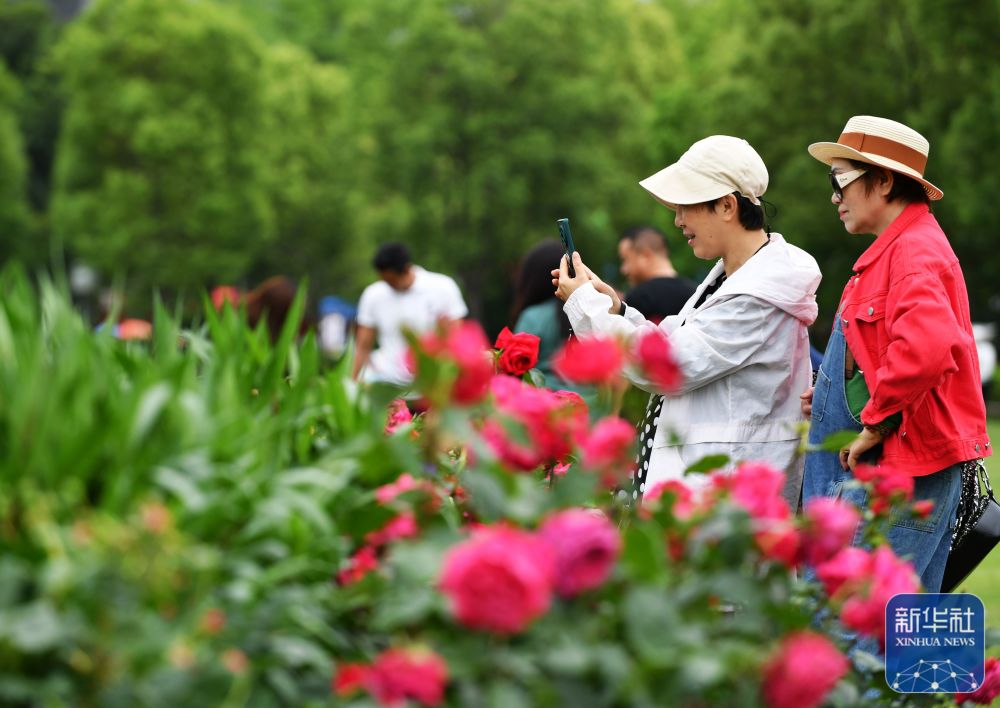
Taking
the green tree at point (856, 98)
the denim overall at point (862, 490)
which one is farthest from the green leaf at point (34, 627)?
the green tree at point (856, 98)

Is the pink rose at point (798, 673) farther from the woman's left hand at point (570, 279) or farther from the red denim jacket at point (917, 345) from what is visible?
the woman's left hand at point (570, 279)

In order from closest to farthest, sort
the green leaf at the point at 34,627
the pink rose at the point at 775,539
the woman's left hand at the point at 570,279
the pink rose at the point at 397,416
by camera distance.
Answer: the green leaf at the point at 34,627 → the pink rose at the point at 775,539 → the pink rose at the point at 397,416 → the woman's left hand at the point at 570,279

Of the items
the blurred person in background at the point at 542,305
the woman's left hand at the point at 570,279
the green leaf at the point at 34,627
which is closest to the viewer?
the green leaf at the point at 34,627

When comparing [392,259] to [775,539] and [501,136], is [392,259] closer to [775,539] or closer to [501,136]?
[775,539]

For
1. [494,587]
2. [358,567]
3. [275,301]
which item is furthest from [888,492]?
[275,301]

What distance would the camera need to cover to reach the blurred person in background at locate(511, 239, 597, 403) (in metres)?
7.31

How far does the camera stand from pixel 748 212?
4438 millimetres

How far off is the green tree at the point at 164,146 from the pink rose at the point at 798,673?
128 feet

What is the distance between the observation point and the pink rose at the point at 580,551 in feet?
7.50

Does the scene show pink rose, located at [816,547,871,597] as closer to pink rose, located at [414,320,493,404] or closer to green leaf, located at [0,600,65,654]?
pink rose, located at [414,320,493,404]

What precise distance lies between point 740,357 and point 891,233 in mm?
580

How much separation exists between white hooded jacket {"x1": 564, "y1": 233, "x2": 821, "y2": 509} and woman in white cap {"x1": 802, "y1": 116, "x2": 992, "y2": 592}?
112mm

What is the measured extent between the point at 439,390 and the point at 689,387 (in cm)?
200

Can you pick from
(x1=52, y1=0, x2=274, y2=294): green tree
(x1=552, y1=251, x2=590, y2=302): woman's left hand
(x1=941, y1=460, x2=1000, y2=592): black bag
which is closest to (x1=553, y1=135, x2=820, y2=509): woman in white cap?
(x1=552, y1=251, x2=590, y2=302): woman's left hand
